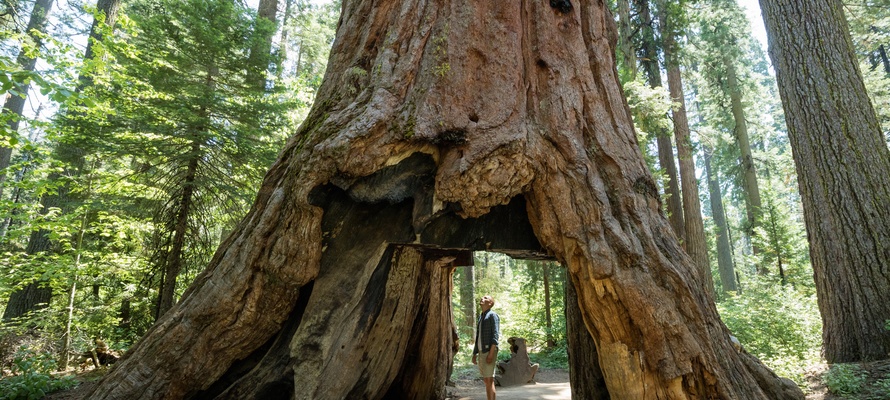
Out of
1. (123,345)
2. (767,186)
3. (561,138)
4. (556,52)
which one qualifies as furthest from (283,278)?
(767,186)

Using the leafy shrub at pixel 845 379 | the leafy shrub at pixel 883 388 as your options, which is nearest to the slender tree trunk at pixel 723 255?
the leafy shrub at pixel 845 379

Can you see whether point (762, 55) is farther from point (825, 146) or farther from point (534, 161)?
point (534, 161)

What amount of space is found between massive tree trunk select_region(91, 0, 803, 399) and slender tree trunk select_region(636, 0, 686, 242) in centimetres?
970

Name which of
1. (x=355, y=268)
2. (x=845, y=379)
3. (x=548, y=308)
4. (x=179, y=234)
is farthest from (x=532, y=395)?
(x=548, y=308)

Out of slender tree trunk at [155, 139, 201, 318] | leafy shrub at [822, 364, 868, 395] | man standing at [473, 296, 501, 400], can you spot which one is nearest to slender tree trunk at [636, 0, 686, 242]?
man standing at [473, 296, 501, 400]

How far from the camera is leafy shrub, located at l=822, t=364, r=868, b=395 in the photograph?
401 cm

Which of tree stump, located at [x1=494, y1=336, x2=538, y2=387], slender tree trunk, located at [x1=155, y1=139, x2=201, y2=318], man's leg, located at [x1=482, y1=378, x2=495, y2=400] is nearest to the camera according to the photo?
man's leg, located at [x1=482, y1=378, x2=495, y2=400]

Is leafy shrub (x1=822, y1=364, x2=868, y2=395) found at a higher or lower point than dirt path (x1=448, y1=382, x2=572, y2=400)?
higher

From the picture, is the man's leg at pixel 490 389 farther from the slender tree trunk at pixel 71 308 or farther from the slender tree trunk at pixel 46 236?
the slender tree trunk at pixel 46 236

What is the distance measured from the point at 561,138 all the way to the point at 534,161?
33 cm

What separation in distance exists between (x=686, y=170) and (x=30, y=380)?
1456cm

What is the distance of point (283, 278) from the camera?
333 cm

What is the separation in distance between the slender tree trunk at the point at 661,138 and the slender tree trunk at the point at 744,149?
6362 mm

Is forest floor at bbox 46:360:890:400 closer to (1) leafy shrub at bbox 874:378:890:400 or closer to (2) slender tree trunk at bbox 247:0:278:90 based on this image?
(1) leafy shrub at bbox 874:378:890:400
